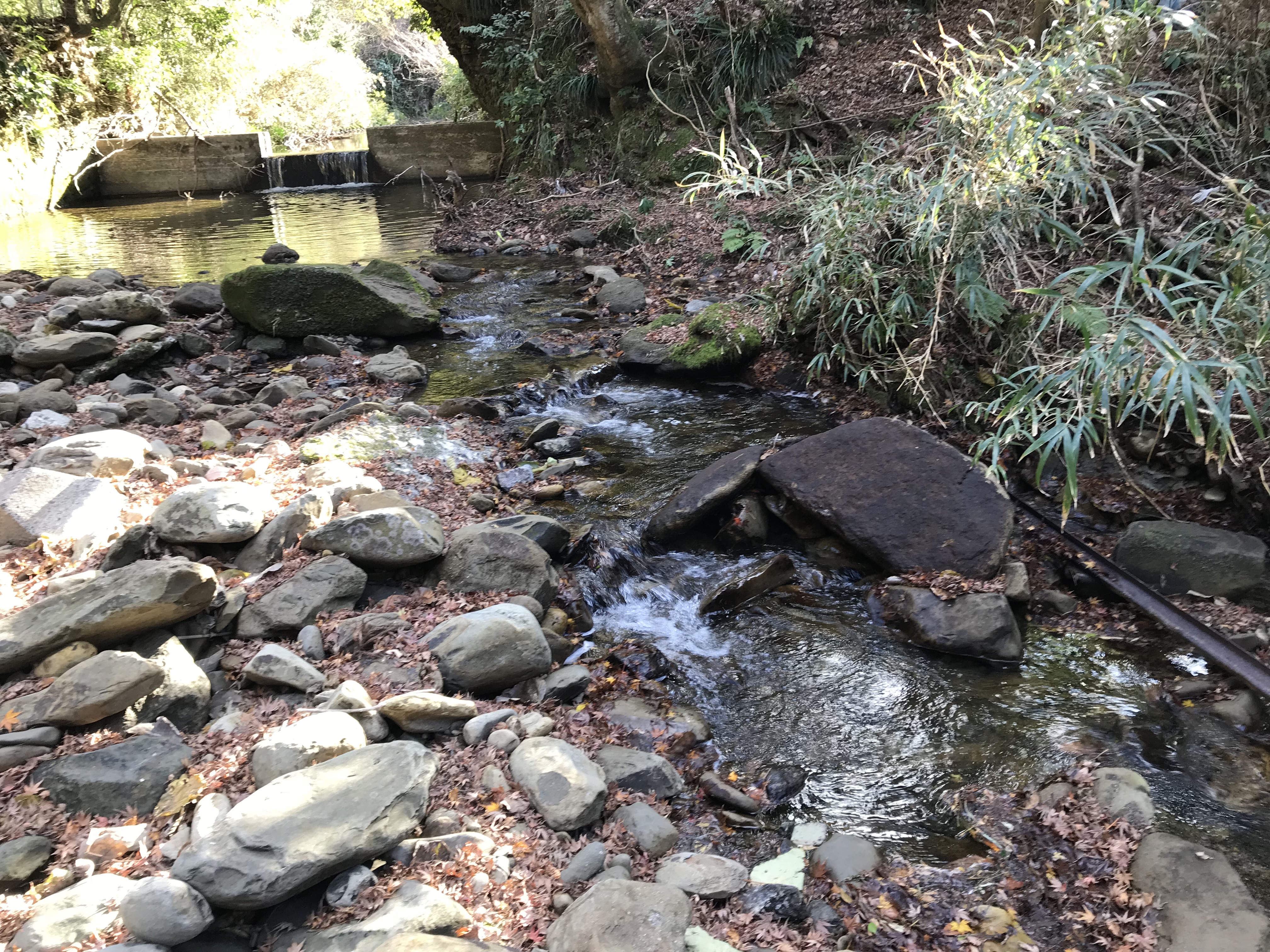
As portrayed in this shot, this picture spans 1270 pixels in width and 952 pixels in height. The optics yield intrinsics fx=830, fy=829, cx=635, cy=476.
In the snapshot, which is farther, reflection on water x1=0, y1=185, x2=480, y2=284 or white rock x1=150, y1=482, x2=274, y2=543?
reflection on water x1=0, y1=185, x2=480, y2=284

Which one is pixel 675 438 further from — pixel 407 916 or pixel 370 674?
pixel 407 916

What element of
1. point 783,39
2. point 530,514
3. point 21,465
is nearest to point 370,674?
point 530,514

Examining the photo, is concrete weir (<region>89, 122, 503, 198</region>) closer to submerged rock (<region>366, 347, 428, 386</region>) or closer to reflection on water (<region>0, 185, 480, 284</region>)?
reflection on water (<region>0, 185, 480, 284</region>)

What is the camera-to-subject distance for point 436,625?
3391 millimetres

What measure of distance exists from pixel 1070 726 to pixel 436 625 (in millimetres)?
2489

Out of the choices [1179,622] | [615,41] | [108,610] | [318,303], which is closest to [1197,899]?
[1179,622]

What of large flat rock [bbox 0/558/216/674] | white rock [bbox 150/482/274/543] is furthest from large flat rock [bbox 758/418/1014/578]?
large flat rock [bbox 0/558/216/674]

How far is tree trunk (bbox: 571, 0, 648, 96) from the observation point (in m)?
11.2

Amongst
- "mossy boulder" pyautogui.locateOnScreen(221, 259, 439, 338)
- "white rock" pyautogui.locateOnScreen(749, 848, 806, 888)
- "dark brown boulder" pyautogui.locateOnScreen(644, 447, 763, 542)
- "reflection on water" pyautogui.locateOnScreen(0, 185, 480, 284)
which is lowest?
"white rock" pyautogui.locateOnScreen(749, 848, 806, 888)

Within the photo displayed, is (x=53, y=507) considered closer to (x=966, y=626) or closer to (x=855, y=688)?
(x=855, y=688)

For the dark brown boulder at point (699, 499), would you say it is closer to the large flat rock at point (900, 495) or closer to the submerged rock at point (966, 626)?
the large flat rock at point (900, 495)

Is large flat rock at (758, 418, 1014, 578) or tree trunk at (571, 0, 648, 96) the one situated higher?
tree trunk at (571, 0, 648, 96)

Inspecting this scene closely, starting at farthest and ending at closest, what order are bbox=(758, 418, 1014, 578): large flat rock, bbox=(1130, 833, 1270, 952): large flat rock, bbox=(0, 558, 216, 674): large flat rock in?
bbox=(758, 418, 1014, 578): large flat rock
bbox=(0, 558, 216, 674): large flat rock
bbox=(1130, 833, 1270, 952): large flat rock

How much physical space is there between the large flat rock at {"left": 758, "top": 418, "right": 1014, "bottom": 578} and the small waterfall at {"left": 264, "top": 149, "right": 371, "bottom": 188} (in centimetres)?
1631
